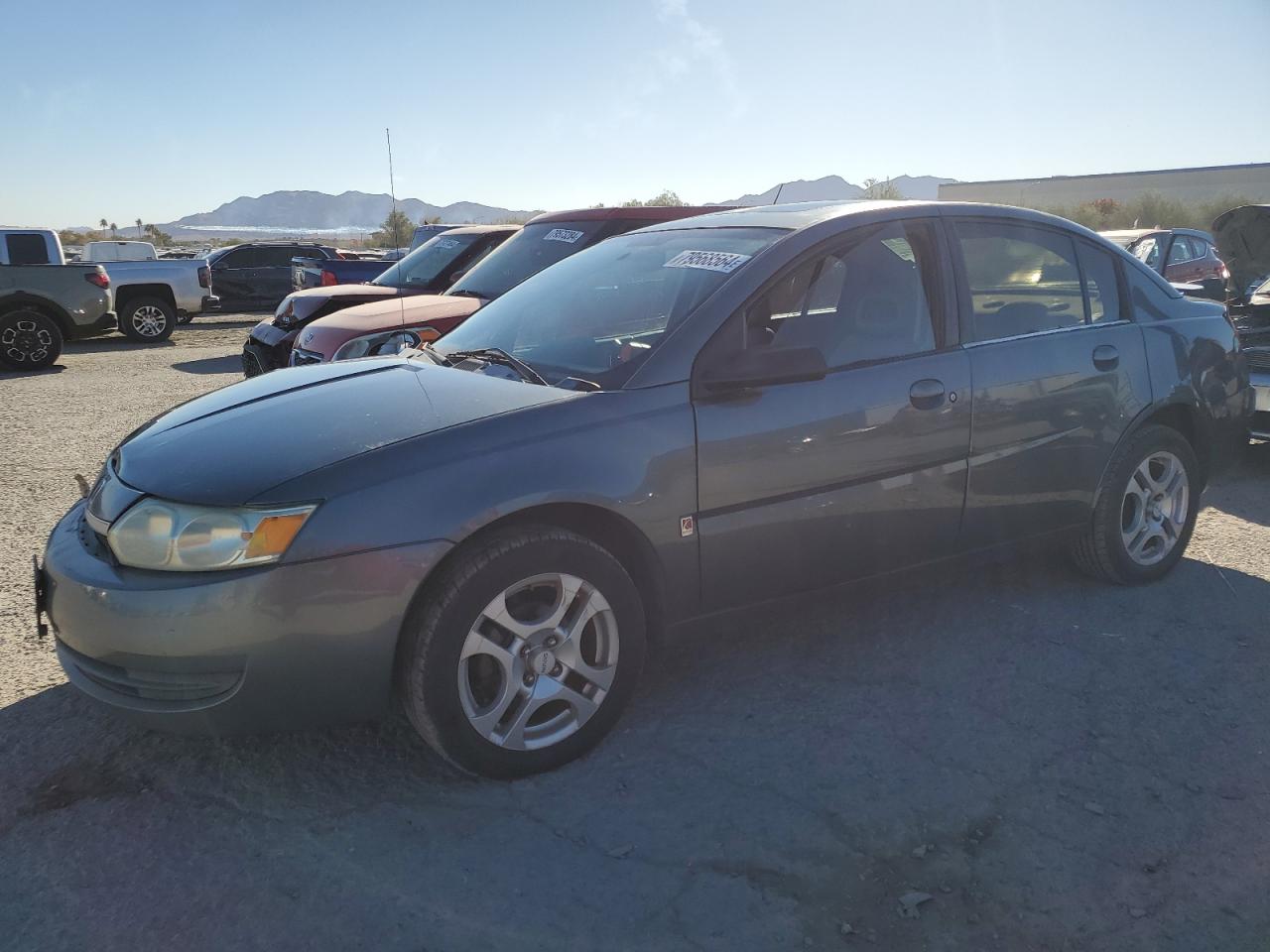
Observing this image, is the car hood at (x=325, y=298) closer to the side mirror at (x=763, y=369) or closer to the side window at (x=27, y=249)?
the side mirror at (x=763, y=369)

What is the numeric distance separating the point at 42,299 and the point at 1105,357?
12867mm

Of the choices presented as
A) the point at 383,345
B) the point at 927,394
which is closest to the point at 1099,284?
Result: the point at 927,394

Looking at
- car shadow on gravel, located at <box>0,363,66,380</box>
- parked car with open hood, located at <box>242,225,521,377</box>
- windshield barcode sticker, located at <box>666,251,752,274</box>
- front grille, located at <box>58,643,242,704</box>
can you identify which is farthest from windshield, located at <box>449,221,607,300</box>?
car shadow on gravel, located at <box>0,363,66,380</box>

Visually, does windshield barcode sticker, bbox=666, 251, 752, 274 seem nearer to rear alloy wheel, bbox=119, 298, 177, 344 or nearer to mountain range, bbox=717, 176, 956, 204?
mountain range, bbox=717, 176, 956, 204

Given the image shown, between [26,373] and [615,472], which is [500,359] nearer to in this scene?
[615,472]

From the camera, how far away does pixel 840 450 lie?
133 inches

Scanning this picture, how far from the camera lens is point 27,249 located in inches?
512

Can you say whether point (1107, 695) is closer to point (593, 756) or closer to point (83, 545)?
point (593, 756)

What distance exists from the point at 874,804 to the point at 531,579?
1.17 metres

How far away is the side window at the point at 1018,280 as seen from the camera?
3873 mm

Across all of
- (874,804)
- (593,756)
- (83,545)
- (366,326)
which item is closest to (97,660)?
(83,545)

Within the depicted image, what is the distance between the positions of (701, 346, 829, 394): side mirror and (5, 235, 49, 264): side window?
1288cm

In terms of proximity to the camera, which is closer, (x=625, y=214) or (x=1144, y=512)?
(x=1144, y=512)

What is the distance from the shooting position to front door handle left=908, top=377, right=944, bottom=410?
3543 mm
